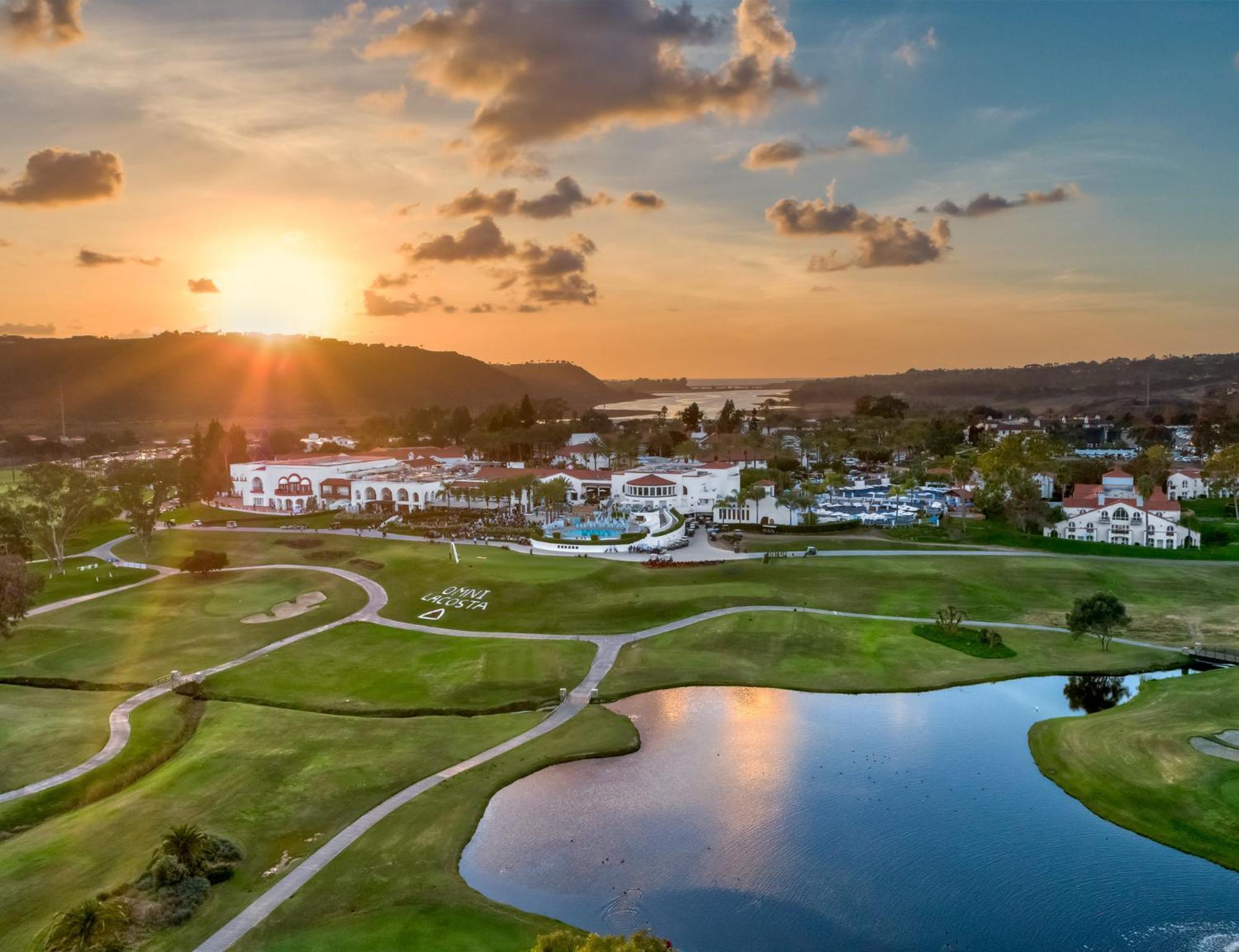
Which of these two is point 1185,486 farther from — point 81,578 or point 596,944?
point 81,578

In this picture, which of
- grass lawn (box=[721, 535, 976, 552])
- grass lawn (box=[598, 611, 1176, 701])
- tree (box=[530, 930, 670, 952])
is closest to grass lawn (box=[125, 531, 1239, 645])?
grass lawn (box=[598, 611, 1176, 701])

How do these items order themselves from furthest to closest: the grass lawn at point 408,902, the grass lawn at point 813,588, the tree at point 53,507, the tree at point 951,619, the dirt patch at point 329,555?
the dirt patch at point 329,555 < the tree at point 53,507 < the grass lawn at point 813,588 < the tree at point 951,619 < the grass lawn at point 408,902

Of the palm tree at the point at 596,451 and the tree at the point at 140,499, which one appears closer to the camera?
the tree at the point at 140,499

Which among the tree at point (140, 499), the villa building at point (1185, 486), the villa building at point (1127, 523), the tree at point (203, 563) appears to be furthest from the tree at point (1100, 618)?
the tree at point (140, 499)

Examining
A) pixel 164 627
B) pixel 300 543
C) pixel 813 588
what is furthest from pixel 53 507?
pixel 813 588

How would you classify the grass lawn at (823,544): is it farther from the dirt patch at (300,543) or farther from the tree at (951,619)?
the dirt patch at (300,543)

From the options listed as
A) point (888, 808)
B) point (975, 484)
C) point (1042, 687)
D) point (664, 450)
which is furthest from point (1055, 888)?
point (664, 450)

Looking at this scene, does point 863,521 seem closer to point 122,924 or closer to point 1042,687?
point 1042,687
